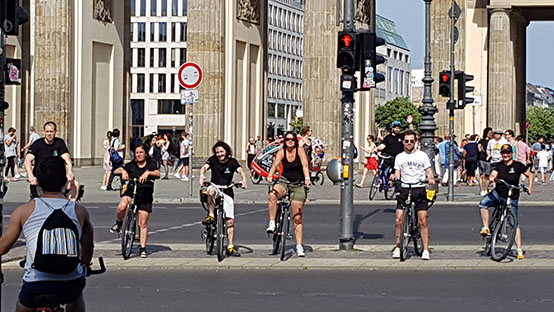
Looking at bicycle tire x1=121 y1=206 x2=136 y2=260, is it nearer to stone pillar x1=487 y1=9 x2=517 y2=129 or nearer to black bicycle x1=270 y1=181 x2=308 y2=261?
black bicycle x1=270 y1=181 x2=308 y2=261

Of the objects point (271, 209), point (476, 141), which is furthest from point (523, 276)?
point (476, 141)

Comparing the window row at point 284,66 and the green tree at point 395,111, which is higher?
the window row at point 284,66

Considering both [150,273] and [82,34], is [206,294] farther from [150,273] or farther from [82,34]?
[82,34]

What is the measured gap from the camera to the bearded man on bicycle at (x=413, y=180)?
15.3 meters

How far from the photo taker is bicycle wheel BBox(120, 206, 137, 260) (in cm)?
1519

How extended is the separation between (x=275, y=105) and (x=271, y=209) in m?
99.4

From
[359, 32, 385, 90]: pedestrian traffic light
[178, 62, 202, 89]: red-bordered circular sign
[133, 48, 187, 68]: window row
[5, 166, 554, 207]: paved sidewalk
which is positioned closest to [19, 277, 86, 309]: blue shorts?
[359, 32, 385, 90]: pedestrian traffic light

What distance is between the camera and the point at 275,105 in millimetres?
114875

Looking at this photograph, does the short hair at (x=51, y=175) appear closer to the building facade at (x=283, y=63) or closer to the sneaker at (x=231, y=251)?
the sneaker at (x=231, y=251)

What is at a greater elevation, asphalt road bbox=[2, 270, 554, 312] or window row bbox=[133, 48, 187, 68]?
window row bbox=[133, 48, 187, 68]

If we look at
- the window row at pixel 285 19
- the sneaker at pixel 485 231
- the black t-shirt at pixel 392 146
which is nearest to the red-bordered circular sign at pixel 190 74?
the black t-shirt at pixel 392 146

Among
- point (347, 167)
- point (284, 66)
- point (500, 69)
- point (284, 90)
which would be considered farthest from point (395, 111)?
point (347, 167)

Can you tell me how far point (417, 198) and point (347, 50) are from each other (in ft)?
7.79

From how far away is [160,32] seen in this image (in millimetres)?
106562
